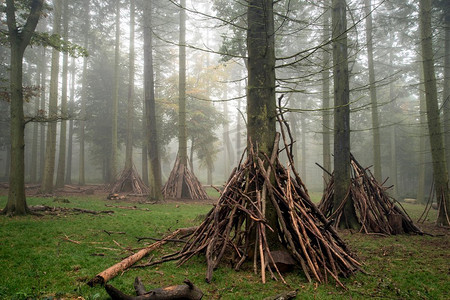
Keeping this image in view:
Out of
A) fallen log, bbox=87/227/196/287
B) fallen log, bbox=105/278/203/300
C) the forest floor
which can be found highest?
fallen log, bbox=105/278/203/300

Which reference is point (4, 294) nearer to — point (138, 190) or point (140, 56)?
point (138, 190)

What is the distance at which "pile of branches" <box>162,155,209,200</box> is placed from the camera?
45.0 feet

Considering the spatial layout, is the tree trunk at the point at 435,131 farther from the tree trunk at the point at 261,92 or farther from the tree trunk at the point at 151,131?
the tree trunk at the point at 151,131

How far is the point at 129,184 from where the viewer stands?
15.2 metres

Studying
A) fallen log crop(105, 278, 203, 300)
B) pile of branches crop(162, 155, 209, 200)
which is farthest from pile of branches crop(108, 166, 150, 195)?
fallen log crop(105, 278, 203, 300)

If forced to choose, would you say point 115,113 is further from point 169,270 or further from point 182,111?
point 169,270

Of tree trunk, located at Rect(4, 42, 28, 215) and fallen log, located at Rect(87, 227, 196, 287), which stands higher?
tree trunk, located at Rect(4, 42, 28, 215)

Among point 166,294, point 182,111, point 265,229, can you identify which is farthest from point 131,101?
point 166,294

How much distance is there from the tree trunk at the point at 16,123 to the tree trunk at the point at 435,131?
10.7 metres

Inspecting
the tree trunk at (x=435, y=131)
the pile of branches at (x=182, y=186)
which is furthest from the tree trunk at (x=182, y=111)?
the tree trunk at (x=435, y=131)

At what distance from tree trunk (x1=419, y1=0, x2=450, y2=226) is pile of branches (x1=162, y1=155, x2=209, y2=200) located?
30.6 feet

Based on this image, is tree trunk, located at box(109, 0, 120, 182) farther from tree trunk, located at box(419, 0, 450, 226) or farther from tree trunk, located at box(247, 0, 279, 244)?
tree trunk, located at box(419, 0, 450, 226)

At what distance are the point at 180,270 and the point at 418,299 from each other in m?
2.70

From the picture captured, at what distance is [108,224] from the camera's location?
21.8 ft
